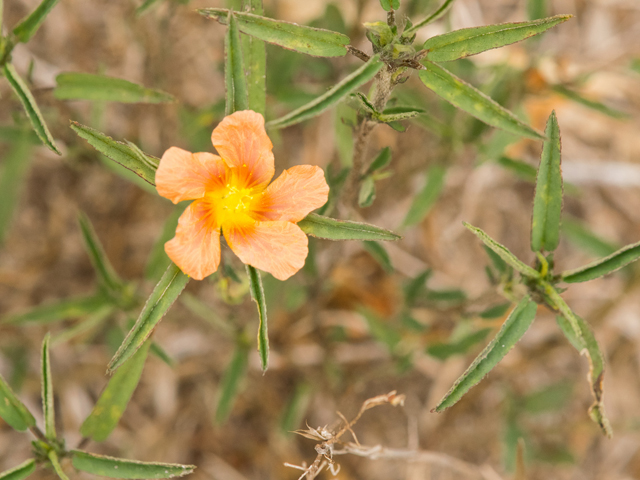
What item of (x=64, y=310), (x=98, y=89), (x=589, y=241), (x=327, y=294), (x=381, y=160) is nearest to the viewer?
(x=381, y=160)

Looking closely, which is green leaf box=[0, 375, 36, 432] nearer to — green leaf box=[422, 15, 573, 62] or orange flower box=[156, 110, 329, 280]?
orange flower box=[156, 110, 329, 280]

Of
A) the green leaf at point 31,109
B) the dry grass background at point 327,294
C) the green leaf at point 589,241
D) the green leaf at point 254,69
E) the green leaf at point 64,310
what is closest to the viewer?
the green leaf at point 31,109

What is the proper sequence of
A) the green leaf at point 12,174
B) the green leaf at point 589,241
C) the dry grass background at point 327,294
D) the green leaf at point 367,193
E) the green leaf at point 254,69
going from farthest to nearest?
the dry grass background at point 327,294 → the green leaf at point 589,241 → the green leaf at point 12,174 → the green leaf at point 367,193 → the green leaf at point 254,69

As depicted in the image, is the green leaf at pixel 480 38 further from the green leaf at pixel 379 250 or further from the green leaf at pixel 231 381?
the green leaf at pixel 231 381

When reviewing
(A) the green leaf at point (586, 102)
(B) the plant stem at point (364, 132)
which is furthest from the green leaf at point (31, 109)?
(A) the green leaf at point (586, 102)

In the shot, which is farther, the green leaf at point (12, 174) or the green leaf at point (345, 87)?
the green leaf at point (12, 174)

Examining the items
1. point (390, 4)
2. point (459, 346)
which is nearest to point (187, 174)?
point (390, 4)

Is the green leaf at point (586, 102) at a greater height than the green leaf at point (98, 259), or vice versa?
the green leaf at point (586, 102)

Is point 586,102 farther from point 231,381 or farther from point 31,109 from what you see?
point 31,109
